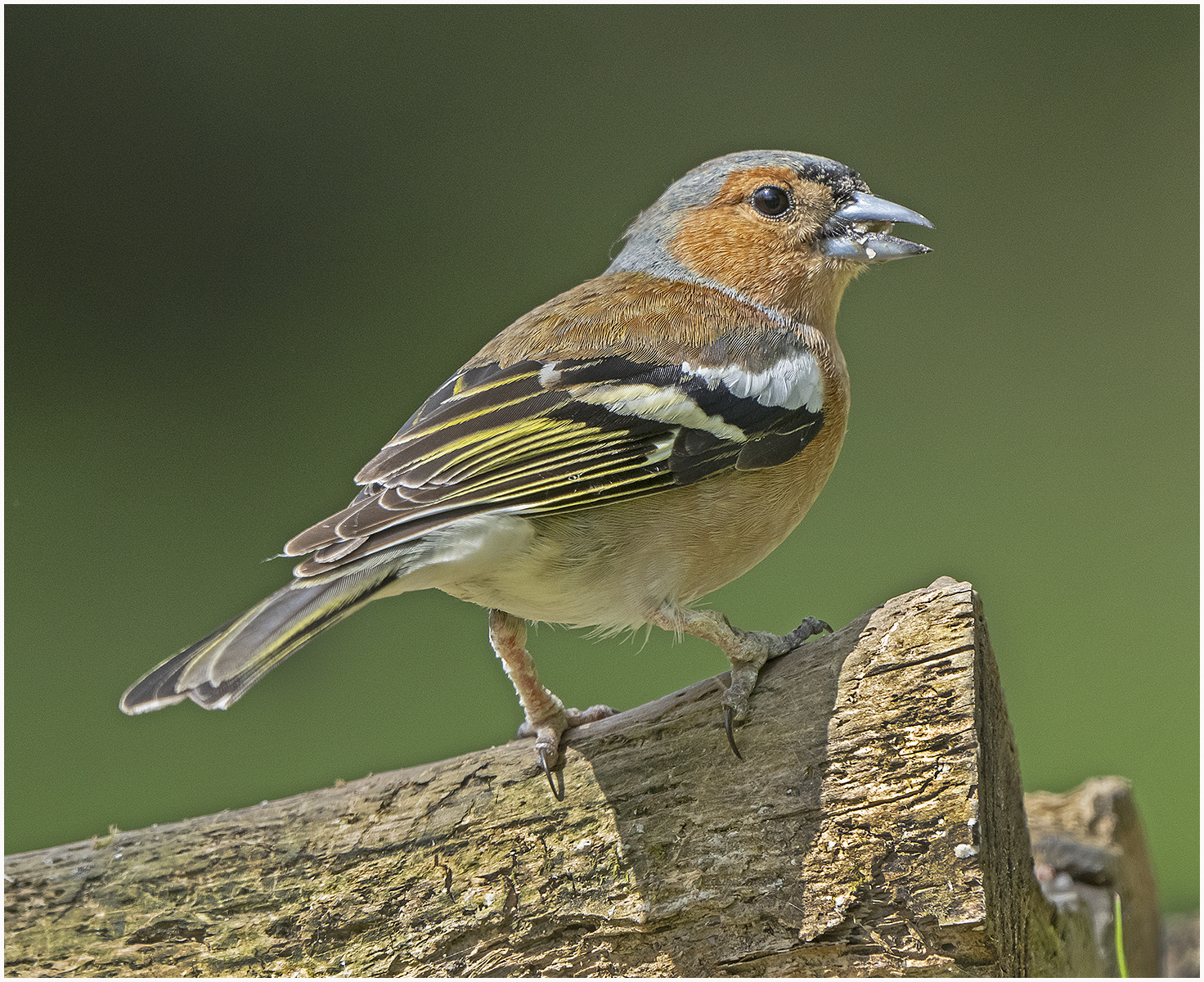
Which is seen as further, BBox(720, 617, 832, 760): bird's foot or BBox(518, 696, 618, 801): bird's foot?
BBox(518, 696, 618, 801): bird's foot

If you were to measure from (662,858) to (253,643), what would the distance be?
69 cm

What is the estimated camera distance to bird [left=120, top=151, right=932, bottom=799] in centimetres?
163

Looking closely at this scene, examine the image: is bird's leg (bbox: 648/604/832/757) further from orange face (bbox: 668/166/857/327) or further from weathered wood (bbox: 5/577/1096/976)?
orange face (bbox: 668/166/857/327)

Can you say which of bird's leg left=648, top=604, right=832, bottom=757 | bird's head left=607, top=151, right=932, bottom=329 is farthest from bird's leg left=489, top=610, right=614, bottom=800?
bird's head left=607, top=151, right=932, bottom=329

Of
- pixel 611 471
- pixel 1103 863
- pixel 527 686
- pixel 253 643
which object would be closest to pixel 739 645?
pixel 611 471

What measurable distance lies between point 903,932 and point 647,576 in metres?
0.67

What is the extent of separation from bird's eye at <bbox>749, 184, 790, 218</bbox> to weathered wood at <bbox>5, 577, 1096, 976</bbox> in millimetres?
960

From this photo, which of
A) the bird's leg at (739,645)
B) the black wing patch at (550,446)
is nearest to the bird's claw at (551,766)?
the bird's leg at (739,645)

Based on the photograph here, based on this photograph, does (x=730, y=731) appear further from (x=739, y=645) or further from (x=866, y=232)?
(x=866, y=232)

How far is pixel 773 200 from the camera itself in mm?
2256

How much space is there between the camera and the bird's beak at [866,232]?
7.15ft

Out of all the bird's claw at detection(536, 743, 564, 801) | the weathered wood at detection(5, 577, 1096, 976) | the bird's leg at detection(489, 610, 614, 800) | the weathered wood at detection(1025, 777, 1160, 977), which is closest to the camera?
the weathered wood at detection(5, 577, 1096, 976)

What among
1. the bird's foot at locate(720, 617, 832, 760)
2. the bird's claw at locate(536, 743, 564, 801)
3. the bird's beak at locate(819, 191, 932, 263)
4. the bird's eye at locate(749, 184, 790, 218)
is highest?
the bird's eye at locate(749, 184, 790, 218)

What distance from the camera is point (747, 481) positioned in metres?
1.90
